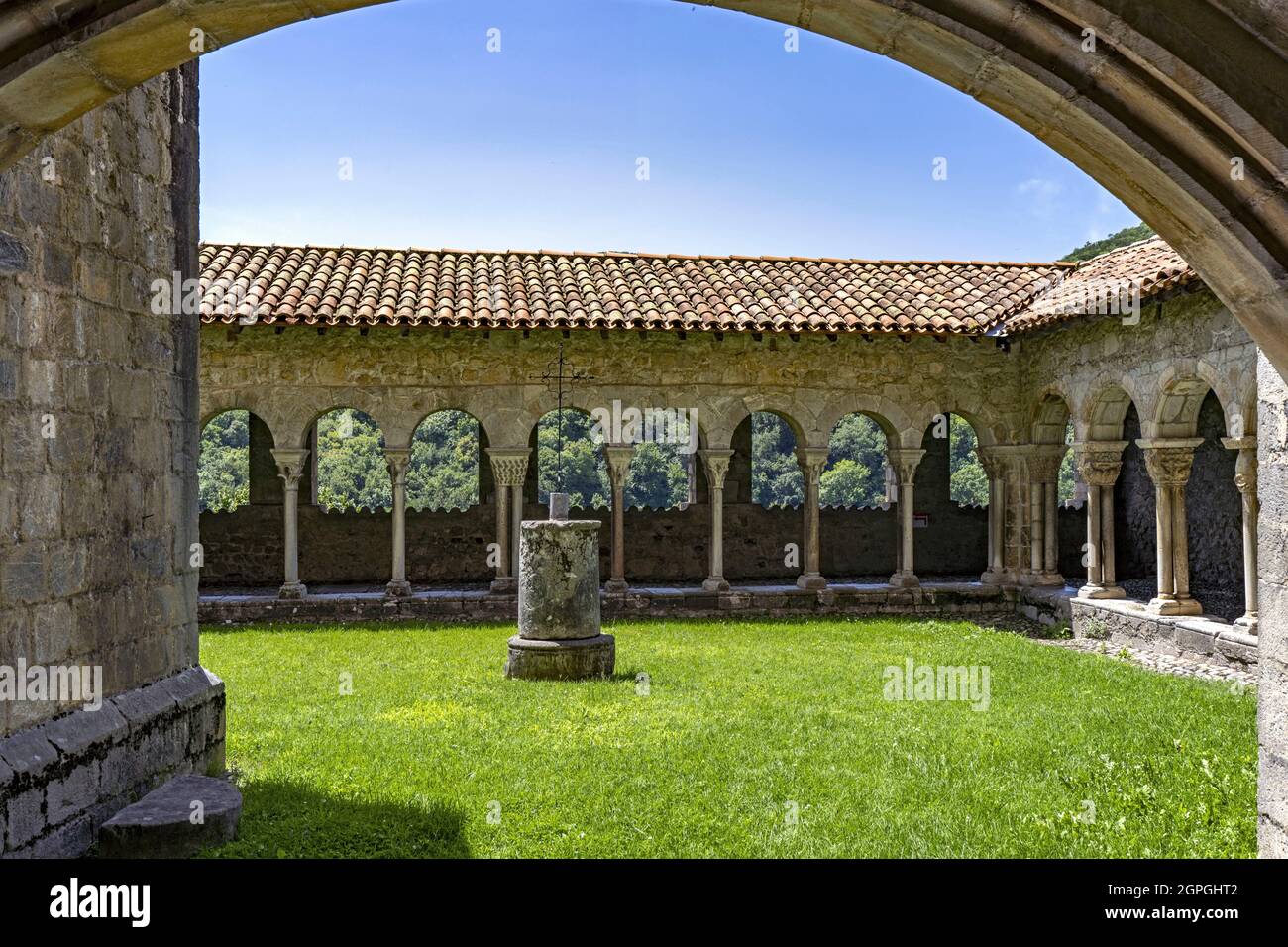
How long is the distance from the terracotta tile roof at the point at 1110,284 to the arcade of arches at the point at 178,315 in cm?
24

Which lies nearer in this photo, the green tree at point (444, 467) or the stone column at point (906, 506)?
the stone column at point (906, 506)

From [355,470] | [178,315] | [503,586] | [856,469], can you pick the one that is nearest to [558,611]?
[178,315]

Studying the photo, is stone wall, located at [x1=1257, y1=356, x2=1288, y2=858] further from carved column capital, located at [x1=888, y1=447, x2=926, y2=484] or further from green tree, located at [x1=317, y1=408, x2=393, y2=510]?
green tree, located at [x1=317, y1=408, x2=393, y2=510]

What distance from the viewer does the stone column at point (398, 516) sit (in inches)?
536

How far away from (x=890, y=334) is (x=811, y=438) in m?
1.79

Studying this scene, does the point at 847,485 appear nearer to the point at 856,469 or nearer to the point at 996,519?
the point at 856,469

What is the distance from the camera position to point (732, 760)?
21.3ft

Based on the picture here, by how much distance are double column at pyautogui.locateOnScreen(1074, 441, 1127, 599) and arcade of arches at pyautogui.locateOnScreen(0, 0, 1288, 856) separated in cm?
3

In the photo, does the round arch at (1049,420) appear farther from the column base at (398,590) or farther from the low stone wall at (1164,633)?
the column base at (398,590)

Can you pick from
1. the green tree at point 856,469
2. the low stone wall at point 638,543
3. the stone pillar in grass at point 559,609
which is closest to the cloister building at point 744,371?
the low stone wall at point 638,543

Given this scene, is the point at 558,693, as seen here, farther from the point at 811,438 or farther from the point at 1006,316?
the point at 1006,316

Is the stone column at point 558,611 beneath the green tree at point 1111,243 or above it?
beneath

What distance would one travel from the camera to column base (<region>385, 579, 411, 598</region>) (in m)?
13.5

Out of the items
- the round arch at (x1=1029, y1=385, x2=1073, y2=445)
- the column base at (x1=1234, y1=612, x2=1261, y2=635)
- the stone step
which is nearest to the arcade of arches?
the stone step
